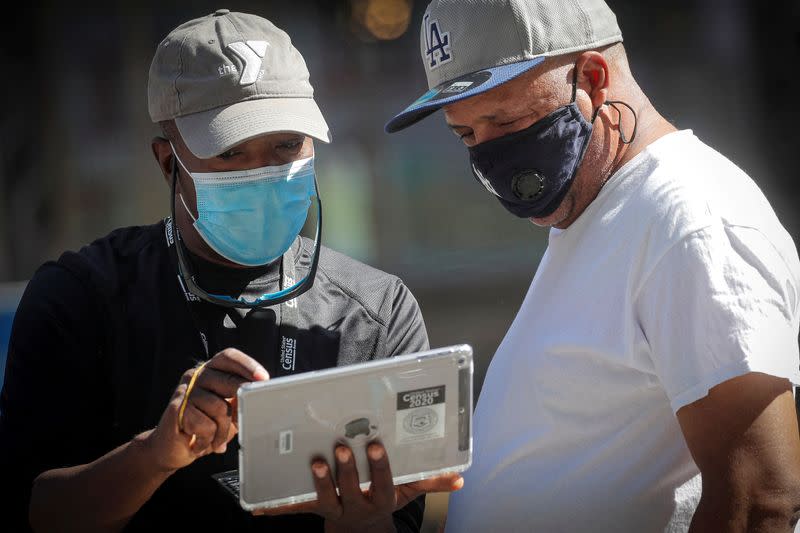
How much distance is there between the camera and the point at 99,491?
2031 mm

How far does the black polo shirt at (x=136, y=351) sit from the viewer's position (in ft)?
7.01

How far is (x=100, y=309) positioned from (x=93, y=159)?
10.1 ft

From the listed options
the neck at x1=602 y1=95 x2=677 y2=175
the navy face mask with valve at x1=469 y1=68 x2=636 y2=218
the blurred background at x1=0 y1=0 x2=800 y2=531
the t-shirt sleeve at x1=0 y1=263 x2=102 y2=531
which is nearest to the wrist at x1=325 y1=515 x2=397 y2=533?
the t-shirt sleeve at x1=0 y1=263 x2=102 y2=531

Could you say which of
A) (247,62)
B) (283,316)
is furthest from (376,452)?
(247,62)

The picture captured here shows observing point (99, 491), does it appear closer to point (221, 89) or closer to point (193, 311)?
point (193, 311)

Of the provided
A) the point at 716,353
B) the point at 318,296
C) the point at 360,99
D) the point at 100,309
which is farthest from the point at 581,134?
the point at 360,99

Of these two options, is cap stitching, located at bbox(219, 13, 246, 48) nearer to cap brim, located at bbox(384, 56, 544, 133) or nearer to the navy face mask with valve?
cap brim, located at bbox(384, 56, 544, 133)

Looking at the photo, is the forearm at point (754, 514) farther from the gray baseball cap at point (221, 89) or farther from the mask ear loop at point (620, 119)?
the gray baseball cap at point (221, 89)

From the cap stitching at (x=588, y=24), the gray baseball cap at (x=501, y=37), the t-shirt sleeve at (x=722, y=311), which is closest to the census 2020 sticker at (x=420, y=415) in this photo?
the t-shirt sleeve at (x=722, y=311)

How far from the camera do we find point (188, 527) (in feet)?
7.24

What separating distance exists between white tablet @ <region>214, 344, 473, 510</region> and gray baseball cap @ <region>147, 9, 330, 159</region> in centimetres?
77

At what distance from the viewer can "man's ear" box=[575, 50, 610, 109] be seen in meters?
2.10

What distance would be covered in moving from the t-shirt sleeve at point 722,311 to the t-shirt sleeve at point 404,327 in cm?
81

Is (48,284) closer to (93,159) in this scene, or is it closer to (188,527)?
(188,527)
